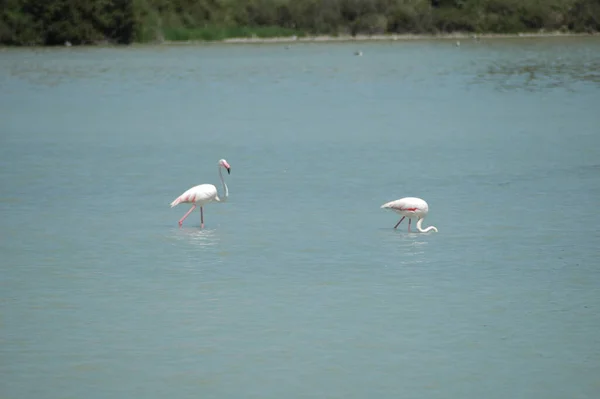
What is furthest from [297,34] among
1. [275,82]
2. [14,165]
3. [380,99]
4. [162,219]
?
[162,219]

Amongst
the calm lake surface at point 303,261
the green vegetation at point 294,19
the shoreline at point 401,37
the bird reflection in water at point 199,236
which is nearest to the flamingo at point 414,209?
the calm lake surface at point 303,261

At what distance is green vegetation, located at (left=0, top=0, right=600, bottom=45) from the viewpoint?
248 ft

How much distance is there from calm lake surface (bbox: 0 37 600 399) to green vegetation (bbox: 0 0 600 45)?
164ft

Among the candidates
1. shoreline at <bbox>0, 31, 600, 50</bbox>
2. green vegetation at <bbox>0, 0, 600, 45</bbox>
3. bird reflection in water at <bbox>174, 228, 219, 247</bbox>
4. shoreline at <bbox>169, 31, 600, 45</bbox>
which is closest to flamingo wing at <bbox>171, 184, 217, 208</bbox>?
bird reflection in water at <bbox>174, 228, 219, 247</bbox>

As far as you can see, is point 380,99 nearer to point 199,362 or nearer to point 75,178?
point 75,178

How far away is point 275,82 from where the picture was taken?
4206 cm

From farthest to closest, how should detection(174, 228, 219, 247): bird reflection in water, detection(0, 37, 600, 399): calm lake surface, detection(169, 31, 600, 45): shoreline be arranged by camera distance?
detection(169, 31, 600, 45): shoreline → detection(174, 228, 219, 247): bird reflection in water → detection(0, 37, 600, 399): calm lake surface

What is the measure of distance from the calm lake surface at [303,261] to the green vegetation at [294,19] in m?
50.0

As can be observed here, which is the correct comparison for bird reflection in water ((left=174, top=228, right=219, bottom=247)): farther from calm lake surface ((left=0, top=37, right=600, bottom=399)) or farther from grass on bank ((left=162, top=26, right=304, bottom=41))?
grass on bank ((left=162, top=26, right=304, bottom=41))

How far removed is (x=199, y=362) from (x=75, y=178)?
9.81 meters

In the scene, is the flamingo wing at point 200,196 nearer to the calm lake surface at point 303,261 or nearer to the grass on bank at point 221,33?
the calm lake surface at point 303,261

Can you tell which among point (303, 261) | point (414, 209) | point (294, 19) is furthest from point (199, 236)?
point (294, 19)

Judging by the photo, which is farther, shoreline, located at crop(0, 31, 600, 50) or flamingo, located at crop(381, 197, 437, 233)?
shoreline, located at crop(0, 31, 600, 50)

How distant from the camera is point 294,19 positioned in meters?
84.9
